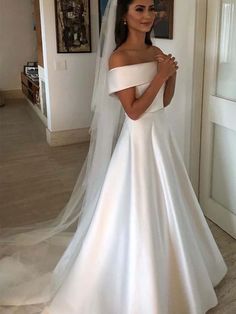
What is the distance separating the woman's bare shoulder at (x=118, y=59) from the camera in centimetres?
165

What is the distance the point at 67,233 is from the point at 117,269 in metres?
0.93

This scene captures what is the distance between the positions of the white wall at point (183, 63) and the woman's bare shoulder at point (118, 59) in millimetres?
1071

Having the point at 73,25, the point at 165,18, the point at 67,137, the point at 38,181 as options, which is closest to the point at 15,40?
the point at 73,25

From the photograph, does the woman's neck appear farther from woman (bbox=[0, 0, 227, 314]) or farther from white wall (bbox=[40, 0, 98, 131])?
white wall (bbox=[40, 0, 98, 131])

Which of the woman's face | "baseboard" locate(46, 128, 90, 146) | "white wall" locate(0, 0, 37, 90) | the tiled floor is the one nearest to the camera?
the woman's face

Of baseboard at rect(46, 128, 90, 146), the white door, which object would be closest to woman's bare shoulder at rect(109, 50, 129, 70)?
the white door

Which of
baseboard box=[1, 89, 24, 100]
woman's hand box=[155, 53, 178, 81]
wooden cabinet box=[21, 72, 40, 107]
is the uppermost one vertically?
woman's hand box=[155, 53, 178, 81]

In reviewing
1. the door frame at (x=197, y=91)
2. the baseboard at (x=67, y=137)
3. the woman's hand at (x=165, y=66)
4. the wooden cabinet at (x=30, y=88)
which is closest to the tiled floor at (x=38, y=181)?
the baseboard at (x=67, y=137)

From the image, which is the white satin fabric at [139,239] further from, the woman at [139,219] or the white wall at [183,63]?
the white wall at [183,63]

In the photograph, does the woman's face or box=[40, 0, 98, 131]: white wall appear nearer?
the woman's face

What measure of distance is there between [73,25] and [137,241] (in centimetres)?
330

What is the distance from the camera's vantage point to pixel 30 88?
259 inches

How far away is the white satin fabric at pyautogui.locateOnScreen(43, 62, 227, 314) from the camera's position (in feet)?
5.56

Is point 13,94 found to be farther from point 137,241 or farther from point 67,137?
point 137,241
